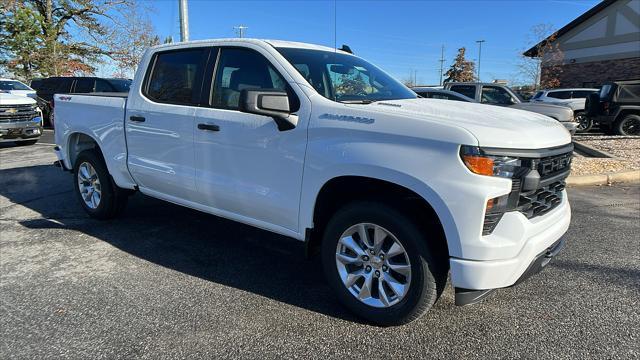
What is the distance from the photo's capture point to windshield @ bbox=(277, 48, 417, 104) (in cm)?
376

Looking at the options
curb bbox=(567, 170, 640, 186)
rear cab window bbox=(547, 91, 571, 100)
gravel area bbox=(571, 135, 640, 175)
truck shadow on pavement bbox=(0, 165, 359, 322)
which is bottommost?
truck shadow on pavement bbox=(0, 165, 359, 322)

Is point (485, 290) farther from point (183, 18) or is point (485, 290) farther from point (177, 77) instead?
point (183, 18)

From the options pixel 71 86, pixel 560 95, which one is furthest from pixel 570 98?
pixel 71 86

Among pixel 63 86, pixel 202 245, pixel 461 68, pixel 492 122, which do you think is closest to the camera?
pixel 492 122

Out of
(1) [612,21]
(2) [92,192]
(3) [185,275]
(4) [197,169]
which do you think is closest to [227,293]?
(3) [185,275]

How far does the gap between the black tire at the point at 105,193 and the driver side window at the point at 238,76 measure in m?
2.09

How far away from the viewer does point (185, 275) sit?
13.5ft

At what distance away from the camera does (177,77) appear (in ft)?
15.1

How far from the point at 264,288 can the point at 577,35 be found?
3660cm

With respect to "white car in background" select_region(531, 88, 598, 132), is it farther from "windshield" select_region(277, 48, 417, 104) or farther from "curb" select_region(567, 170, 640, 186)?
"windshield" select_region(277, 48, 417, 104)

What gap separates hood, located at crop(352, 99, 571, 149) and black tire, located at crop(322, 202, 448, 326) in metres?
0.65

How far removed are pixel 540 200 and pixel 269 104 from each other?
1867mm

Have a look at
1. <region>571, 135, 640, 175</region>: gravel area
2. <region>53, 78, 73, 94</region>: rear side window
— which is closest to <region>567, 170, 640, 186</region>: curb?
<region>571, 135, 640, 175</region>: gravel area

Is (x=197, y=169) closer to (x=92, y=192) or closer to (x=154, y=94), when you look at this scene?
(x=154, y=94)
